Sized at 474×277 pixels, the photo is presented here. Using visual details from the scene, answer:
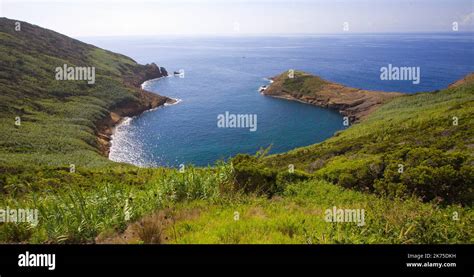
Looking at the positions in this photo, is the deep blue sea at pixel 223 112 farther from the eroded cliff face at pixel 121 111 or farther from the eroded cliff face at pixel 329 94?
the eroded cliff face at pixel 329 94

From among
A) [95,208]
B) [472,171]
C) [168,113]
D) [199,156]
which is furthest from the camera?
[168,113]

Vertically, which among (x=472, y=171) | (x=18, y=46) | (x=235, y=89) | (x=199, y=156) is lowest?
(x=199, y=156)

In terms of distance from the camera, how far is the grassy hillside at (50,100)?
6081 cm

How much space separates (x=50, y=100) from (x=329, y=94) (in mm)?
80455

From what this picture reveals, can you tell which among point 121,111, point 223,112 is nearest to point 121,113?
point 121,111

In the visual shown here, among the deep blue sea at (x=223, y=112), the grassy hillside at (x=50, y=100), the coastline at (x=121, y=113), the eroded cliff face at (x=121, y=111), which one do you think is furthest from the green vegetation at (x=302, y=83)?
the grassy hillside at (x=50, y=100)

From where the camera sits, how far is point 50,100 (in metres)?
92.1

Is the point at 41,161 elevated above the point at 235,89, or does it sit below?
→ below

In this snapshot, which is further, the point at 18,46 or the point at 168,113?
the point at 18,46

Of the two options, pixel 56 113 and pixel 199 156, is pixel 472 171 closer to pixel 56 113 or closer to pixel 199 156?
pixel 199 156

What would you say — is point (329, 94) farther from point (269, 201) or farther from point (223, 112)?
point (269, 201)
